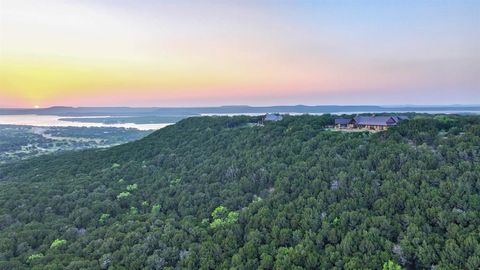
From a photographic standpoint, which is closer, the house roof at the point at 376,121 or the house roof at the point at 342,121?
the house roof at the point at 376,121

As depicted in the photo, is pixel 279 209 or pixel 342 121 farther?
pixel 342 121

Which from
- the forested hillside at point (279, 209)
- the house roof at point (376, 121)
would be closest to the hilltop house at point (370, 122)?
the house roof at point (376, 121)

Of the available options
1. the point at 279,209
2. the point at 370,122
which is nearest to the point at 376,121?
the point at 370,122

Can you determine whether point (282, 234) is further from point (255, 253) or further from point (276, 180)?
point (276, 180)

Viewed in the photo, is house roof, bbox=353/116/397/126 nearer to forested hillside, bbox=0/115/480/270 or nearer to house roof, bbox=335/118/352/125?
house roof, bbox=335/118/352/125

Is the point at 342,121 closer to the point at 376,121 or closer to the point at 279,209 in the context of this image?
the point at 376,121

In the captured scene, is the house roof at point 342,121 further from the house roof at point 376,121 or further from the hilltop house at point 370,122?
the house roof at point 376,121
